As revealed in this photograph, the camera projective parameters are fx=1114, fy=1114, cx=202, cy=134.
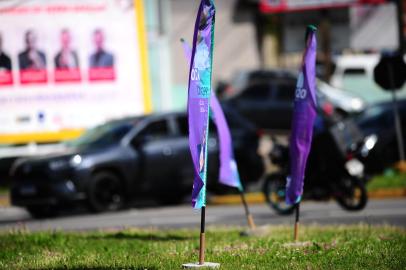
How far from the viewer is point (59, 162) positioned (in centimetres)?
1867

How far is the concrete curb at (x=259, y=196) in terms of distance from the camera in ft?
67.7

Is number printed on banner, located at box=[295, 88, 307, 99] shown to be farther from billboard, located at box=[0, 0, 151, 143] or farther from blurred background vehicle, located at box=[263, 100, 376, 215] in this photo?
billboard, located at box=[0, 0, 151, 143]

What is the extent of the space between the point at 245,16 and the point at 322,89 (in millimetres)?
6945

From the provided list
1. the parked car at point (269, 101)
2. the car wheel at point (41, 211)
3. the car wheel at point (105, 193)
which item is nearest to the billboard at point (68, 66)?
the car wheel at point (41, 211)

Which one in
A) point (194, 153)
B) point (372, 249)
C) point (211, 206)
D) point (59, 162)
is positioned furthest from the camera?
point (211, 206)

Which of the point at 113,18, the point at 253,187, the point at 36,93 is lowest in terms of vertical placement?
the point at 253,187

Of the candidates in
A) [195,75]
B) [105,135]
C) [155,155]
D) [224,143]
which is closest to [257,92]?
[155,155]

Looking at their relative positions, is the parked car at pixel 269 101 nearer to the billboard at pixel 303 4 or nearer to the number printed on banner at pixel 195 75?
the billboard at pixel 303 4

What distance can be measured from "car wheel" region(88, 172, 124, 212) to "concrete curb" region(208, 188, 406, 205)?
2480 millimetres

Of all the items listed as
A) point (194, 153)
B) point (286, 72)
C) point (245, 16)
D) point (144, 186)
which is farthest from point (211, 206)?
point (245, 16)

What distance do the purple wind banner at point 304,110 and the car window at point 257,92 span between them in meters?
20.2

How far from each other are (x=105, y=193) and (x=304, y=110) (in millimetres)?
8789

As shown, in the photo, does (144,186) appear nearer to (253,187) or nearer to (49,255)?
(253,187)

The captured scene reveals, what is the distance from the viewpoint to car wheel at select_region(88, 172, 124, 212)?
1880cm
